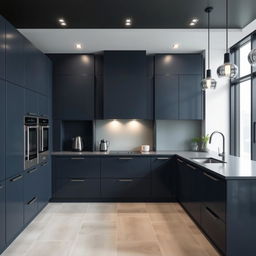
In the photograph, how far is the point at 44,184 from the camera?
14.1 ft

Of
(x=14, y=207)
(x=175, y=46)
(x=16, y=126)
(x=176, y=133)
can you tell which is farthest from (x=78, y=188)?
(x=175, y=46)

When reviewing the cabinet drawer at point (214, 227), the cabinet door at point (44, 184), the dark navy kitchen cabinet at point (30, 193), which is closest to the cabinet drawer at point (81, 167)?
the cabinet door at point (44, 184)

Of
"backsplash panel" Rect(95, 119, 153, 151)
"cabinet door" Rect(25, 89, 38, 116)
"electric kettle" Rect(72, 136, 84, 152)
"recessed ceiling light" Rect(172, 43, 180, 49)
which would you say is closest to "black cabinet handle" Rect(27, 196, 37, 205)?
"cabinet door" Rect(25, 89, 38, 116)

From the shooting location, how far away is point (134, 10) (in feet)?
11.5

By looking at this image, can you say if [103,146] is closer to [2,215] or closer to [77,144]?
[77,144]

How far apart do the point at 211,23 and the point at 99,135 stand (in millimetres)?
2809

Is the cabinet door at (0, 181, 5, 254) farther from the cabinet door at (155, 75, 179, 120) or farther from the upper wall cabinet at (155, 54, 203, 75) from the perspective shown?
the upper wall cabinet at (155, 54, 203, 75)

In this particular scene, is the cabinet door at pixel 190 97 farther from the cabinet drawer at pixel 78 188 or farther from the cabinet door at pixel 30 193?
the cabinet door at pixel 30 193

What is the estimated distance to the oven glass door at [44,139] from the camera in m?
4.21

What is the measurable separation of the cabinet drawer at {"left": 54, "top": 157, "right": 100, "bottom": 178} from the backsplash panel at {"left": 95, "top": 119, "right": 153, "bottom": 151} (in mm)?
742

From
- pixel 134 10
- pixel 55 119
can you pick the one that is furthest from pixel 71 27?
pixel 55 119

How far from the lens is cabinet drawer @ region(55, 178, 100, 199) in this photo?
4.69 metres

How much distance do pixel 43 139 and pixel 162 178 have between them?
2.07 m

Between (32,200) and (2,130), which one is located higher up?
(2,130)
